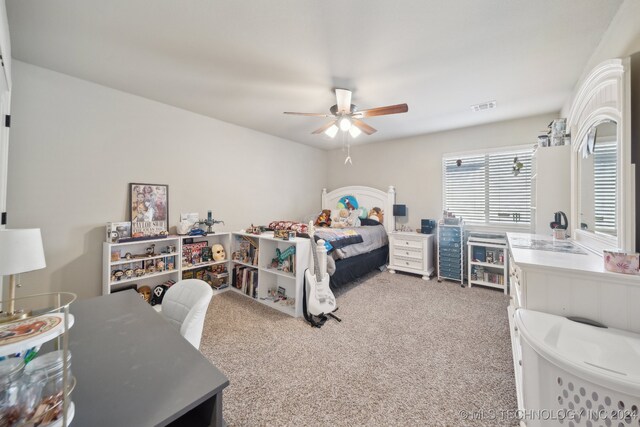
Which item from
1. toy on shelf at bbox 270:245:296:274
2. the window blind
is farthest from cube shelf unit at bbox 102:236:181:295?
the window blind

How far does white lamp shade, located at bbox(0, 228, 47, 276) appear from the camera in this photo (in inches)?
47.8

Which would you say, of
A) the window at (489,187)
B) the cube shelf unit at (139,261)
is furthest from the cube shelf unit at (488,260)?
the cube shelf unit at (139,261)

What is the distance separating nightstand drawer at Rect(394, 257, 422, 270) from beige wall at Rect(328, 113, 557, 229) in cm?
73

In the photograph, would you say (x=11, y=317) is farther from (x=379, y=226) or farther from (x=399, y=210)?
(x=399, y=210)

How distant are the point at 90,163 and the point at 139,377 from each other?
2.78m

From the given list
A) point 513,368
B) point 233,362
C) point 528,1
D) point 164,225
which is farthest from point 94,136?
point 513,368

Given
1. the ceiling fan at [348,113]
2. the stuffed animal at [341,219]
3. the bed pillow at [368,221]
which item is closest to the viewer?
the ceiling fan at [348,113]

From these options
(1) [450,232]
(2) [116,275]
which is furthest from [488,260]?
(2) [116,275]

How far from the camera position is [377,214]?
480cm

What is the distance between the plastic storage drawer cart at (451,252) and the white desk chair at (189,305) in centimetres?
364

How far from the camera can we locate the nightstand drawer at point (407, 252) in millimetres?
4078

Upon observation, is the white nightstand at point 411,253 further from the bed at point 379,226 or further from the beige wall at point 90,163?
the beige wall at point 90,163

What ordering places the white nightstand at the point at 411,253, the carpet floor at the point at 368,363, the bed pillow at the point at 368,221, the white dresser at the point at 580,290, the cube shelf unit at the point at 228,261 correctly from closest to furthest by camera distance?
the white dresser at the point at 580,290, the carpet floor at the point at 368,363, the cube shelf unit at the point at 228,261, the white nightstand at the point at 411,253, the bed pillow at the point at 368,221

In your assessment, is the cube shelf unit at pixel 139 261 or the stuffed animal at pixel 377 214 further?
the stuffed animal at pixel 377 214
